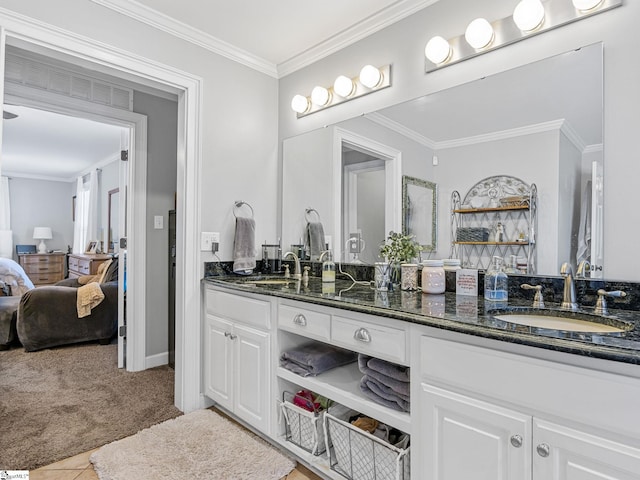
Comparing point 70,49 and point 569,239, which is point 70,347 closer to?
point 70,49

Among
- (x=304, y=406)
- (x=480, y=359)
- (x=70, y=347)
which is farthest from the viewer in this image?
(x=70, y=347)

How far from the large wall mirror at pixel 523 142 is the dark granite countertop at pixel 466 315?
0.32 metres

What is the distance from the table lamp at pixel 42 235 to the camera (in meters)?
7.41

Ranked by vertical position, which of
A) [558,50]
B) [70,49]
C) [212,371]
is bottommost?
[212,371]

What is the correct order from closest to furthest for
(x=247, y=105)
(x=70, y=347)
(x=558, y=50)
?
(x=558, y=50) → (x=247, y=105) → (x=70, y=347)

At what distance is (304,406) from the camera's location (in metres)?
1.84

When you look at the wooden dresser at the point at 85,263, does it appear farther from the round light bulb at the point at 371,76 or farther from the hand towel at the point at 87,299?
the round light bulb at the point at 371,76

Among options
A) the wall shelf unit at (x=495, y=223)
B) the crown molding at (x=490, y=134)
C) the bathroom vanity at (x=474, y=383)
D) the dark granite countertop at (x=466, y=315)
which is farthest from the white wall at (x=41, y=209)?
the wall shelf unit at (x=495, y=223)

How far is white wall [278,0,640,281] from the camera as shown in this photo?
4.71 feet

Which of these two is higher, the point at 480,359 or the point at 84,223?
the point at 84,223

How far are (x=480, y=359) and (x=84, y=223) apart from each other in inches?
311

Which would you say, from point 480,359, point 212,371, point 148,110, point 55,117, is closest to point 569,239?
point 480,359

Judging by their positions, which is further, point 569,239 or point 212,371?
point 212,371

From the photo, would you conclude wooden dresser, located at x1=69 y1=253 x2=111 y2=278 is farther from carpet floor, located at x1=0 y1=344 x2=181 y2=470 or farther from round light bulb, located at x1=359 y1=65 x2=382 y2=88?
round light bulb, located at x1=359 y1=65 x2=382 y2=88
